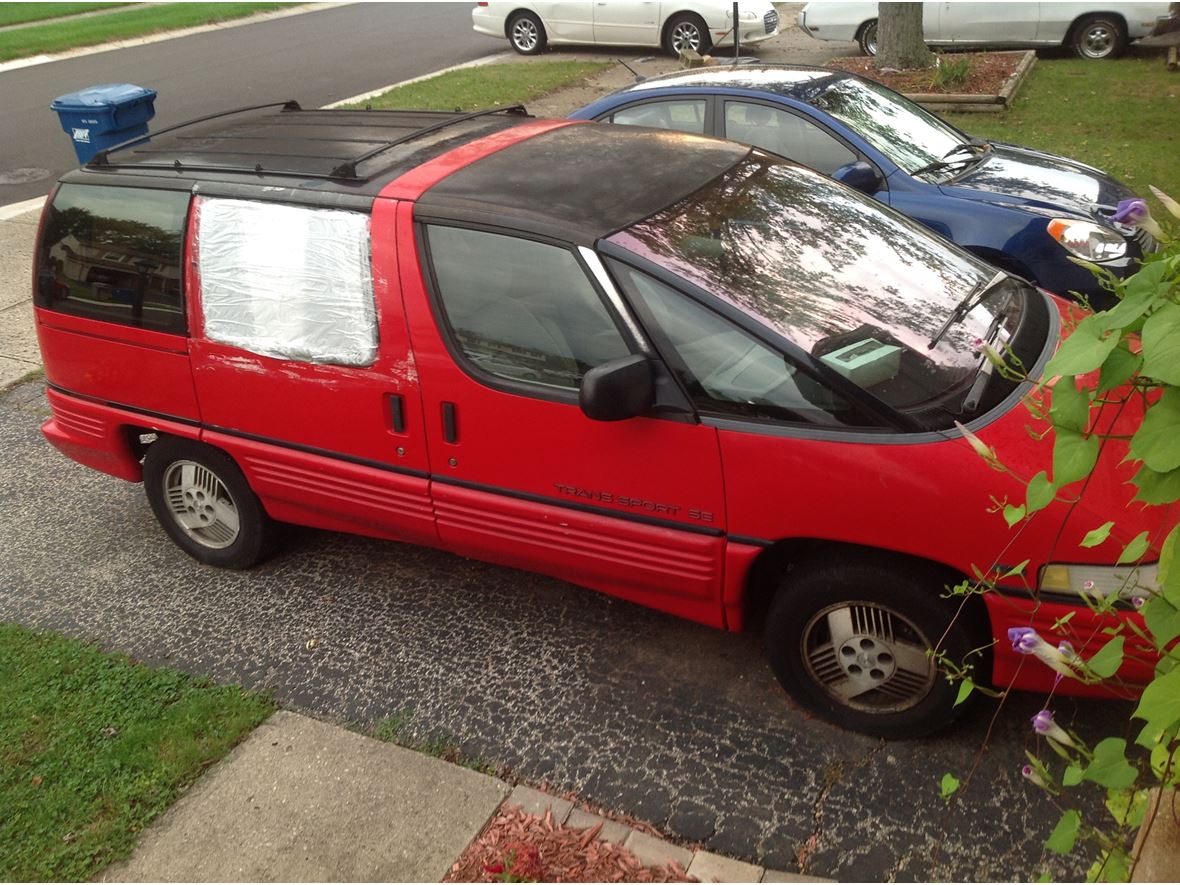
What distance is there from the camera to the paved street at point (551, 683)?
332 centimetres

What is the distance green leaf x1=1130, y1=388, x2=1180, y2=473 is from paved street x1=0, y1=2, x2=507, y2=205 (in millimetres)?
11480

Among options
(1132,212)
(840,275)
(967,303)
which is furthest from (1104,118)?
(1132,212)

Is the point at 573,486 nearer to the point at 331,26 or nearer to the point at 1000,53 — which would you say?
the point at 1000,53

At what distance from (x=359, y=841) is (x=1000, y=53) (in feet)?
49.1

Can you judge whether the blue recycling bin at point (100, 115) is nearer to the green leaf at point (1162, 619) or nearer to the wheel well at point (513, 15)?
the green leaf at point (1162, 619)

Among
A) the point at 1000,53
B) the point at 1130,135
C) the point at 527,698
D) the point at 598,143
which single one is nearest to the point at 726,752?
the point at 527,698

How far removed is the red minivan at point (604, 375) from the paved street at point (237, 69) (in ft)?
26.0

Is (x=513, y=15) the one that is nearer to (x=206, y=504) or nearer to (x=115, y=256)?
(x=115, y=256)

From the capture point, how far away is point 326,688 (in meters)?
4.10

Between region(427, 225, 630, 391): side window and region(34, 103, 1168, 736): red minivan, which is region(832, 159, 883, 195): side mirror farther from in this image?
region(427, 225, 630, 391): side window

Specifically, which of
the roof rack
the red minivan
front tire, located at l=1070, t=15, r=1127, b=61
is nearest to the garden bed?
front tire, located at l=1070, t=15, r=1127, b=61

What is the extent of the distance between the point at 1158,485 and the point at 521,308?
225 centimetres

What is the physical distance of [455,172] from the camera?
409 centimetres

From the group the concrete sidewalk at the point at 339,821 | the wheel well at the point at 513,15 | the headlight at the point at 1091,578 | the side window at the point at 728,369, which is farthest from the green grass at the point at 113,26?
the headlight at the point at 1091,578
